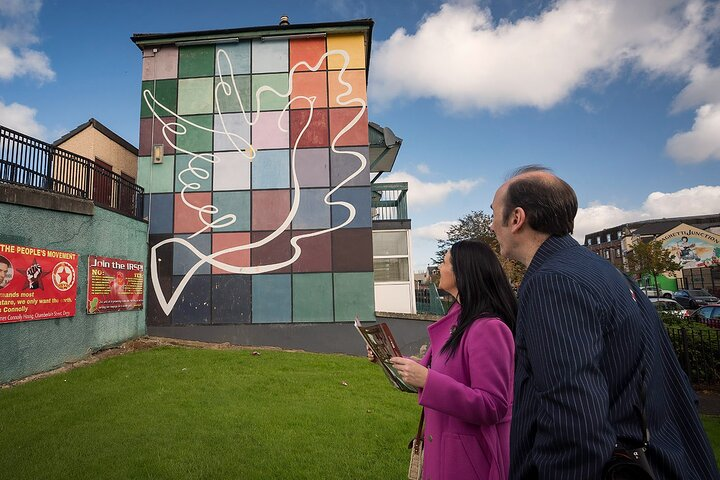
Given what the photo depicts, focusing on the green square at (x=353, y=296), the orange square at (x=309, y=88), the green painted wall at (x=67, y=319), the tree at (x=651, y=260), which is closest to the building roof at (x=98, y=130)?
the green painted wall at (x=67, y=319)

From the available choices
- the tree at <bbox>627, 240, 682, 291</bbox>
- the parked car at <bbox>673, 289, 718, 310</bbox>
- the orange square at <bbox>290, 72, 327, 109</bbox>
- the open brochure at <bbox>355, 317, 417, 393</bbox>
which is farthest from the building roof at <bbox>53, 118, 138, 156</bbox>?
the tree at <bbox>627, 240, 682, 291</bbox>

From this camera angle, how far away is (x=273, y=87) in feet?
45.2

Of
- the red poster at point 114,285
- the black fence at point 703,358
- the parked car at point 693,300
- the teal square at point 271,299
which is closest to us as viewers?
the black fence at point 703,358

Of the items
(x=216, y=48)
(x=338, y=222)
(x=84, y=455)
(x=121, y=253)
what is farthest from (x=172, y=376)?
(x=216, y=48)

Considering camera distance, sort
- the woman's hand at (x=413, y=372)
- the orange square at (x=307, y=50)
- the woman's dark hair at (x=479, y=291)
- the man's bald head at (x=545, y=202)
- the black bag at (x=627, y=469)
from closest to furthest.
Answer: the black bag at (x=627, y=469) → the man's bald head at (x=545, y=202) → the woman's hand at (x=413, y=372) → the woman's dark hair at (x=479, y=291) → the orange square at (x=307, y=50)

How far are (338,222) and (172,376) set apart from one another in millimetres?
6391

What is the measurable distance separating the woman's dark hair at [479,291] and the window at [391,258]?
1362 centimetres

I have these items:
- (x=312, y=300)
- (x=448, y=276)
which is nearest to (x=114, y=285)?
(x=312, y=300)

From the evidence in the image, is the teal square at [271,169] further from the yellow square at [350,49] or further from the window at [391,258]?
the window at [391,258]

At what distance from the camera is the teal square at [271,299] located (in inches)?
497

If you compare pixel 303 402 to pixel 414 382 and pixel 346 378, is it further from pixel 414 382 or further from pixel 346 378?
pixel 414 382

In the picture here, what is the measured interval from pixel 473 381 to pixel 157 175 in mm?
13555

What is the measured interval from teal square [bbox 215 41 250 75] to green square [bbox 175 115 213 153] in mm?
1699

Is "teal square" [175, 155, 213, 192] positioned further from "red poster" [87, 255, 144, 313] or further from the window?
the window
